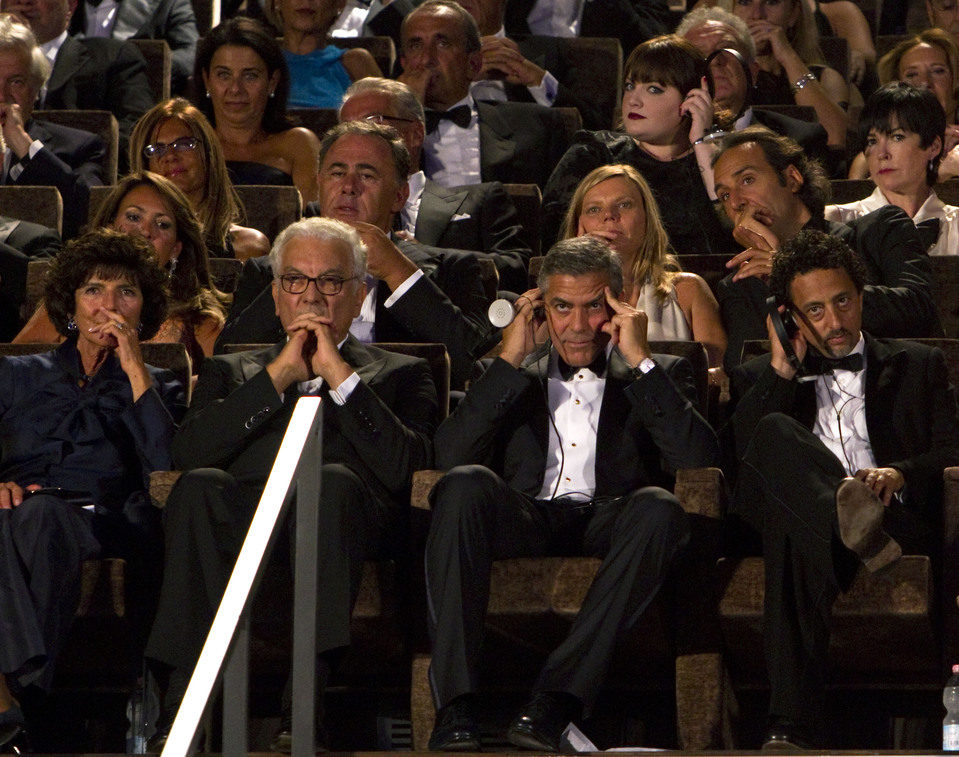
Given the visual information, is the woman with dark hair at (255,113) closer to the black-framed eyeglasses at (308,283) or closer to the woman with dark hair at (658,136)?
the woman with dark hair at (658,136)

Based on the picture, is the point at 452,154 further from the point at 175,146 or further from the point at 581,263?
the point at 581,263

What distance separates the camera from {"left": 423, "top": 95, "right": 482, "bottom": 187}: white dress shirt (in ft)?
14.9

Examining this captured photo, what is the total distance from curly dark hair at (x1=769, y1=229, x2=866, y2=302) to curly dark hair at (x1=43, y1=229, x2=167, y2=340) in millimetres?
1162

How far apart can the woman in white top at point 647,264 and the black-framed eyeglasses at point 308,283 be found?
65 centimetres

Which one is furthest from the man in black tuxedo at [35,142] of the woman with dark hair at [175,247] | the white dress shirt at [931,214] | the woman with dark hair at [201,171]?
the white dress shirt at [931,214]

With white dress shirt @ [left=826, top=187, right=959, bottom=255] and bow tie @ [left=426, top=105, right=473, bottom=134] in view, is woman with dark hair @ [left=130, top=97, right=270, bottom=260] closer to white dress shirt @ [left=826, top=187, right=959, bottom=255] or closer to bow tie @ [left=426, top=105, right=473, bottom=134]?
bow tie @ [left=426, top=105, right=473, bottom=134]

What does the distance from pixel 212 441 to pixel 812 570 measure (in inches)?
40.4

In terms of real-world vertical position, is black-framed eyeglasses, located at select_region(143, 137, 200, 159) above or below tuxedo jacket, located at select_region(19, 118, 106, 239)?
below

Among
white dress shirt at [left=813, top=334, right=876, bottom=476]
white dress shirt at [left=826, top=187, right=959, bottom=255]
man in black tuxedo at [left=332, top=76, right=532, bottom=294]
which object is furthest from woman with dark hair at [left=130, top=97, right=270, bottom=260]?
white dress shirt at [left=813, top=334, right=876, bottom=476]

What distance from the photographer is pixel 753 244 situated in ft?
12.2

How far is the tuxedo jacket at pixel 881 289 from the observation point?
3.46 m

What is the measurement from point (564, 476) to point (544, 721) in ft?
1.95

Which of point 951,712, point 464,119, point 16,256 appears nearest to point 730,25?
point 464,119

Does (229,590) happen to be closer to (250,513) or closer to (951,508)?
(250,513)
